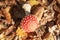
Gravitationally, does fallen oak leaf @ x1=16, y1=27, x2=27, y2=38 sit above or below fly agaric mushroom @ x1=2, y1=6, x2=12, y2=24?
below

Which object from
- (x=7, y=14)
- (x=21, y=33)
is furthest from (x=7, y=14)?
(x=21, y=33)

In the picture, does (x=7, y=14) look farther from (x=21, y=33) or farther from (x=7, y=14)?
(x=21, y=33)

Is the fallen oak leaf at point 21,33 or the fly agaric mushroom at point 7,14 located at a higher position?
the fly agaric mushroom at point 7,14

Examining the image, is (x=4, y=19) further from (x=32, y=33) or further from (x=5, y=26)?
(x=32, y=33)

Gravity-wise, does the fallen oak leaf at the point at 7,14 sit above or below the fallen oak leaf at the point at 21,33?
above

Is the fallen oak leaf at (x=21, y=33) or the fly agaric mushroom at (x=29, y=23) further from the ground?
the fly agaric mushroom at (x=29, y=23)

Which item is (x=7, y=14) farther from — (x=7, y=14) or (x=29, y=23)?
(x=29, y=23)

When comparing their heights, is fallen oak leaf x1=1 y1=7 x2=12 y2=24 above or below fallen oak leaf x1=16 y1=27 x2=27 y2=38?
above

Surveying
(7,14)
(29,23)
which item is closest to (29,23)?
(29,23)

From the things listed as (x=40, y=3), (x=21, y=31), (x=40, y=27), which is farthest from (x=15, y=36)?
(x=40, y=3)
